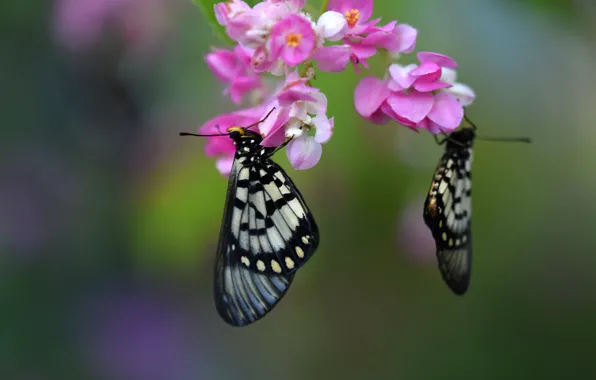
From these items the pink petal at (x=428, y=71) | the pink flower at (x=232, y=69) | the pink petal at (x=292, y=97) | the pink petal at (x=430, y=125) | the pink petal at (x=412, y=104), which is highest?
the pink petal at (x=428, y=71)

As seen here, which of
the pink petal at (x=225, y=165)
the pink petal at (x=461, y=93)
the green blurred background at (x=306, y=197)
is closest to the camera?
the pink petal at (x=461, y=93)

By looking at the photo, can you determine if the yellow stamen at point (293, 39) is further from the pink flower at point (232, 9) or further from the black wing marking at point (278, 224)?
the black wing marking at point (278, 224)

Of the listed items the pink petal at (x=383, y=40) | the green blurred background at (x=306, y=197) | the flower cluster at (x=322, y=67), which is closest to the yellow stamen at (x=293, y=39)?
the flower cluster at (x=322, y=67)

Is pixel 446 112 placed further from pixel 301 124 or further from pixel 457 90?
pixel 301 124

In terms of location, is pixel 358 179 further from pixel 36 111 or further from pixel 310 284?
pixel 36 111

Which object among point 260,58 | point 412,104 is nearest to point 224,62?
point 260,58

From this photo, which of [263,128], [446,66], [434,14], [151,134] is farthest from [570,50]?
[151,134]

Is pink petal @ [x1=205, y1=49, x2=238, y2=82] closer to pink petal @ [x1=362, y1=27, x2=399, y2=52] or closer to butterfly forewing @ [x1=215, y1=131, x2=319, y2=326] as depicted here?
butterfly forewing @ [x1=215, y1=131, x2=319, y2=326]
